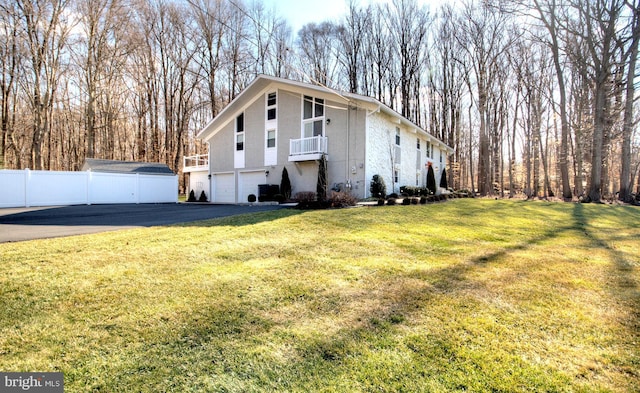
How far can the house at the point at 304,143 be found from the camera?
14.6m

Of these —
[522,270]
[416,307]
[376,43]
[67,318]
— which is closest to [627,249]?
[522,270]

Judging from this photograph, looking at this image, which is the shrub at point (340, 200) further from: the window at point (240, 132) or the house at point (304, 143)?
the window at point (240, 132)

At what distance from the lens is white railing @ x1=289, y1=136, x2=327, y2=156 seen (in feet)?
49.9

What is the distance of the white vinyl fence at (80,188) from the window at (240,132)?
5.26m

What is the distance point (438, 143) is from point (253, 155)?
15.2 meters

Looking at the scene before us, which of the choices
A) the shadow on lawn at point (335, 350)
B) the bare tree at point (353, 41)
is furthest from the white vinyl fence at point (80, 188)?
the bare tree at point (353, 41)

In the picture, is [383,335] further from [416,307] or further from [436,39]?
[436,39]

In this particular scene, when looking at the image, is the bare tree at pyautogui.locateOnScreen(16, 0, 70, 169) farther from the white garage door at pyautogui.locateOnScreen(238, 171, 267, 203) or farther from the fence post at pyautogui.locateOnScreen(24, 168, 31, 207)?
the white garage door at pyautogui.locateOnScreen(238, 171, 267, 203)

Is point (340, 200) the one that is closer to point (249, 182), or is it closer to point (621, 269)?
point (621, 269)

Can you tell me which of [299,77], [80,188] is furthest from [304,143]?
[299,77]

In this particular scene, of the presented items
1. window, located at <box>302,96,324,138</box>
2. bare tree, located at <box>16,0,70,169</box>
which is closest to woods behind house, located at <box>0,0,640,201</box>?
bare tree, located at <box>16,0,70,169</box>

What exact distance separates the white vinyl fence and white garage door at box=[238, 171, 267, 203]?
17.0 feet

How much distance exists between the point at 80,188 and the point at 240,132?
9.28 meters

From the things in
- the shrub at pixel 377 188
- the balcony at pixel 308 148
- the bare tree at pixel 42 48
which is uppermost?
the bare tree at pixel 42 48
